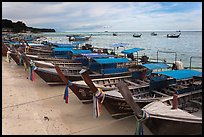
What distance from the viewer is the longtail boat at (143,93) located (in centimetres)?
875

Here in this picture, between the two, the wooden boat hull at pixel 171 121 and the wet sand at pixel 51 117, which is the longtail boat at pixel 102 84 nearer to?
the wet sand at pixel 51 117

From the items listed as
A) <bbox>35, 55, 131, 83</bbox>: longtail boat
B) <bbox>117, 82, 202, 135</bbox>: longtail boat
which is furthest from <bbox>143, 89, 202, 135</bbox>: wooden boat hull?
<bbox>35, 55, 131, 83</bbox>: longtail boat

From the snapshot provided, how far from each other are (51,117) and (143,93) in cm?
450

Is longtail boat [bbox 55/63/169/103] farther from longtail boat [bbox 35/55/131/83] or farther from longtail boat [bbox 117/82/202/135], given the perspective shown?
longtail boat [bbox 117/82/202/135]

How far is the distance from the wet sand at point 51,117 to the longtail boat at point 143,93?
58 centimetres

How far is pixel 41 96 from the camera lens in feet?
42.5

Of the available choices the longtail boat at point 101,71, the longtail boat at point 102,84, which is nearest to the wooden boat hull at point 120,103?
the longtail boat at point 102,84

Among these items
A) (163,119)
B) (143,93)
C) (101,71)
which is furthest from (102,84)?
(163,119)

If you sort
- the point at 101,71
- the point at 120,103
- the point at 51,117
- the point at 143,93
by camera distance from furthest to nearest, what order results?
the point at 101,71 → the point at 143,93 → the point at 51,117 → the point at 120,103

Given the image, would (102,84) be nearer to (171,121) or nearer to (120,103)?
(120,103)

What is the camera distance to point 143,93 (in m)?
10.4

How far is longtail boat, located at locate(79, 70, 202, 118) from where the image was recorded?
A: 8750 millimetres

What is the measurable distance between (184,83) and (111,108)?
200 inches

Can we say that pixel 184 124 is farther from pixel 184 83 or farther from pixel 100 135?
pixel 184 83
